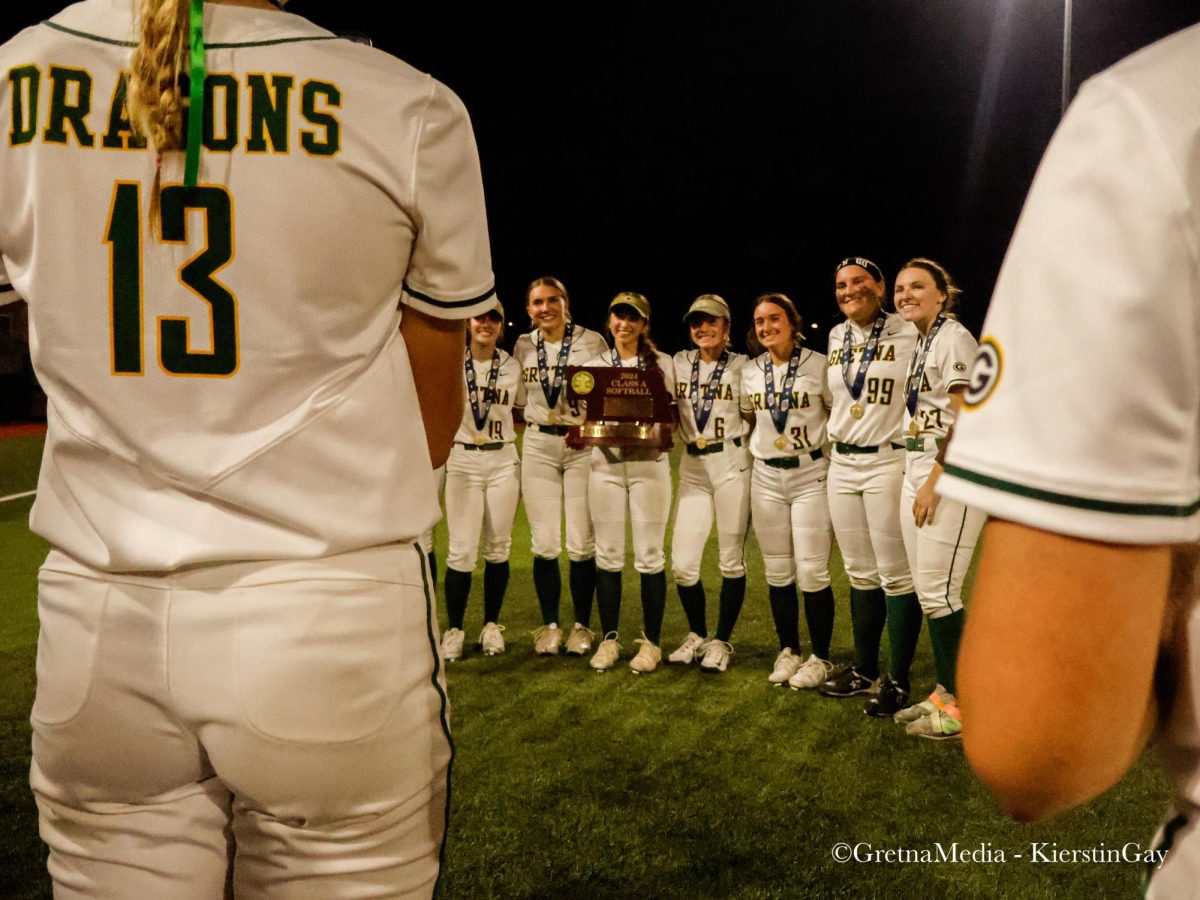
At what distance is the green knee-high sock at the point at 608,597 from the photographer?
21.3 ft

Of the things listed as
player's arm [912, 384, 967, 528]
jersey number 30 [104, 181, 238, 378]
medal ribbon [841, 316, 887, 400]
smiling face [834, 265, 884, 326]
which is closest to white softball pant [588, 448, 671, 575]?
medal ribbon [841, 316, 887, 400]

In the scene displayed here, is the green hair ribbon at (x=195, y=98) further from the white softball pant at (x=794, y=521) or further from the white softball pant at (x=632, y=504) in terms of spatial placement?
the white softball pant at (x=632, y=504)

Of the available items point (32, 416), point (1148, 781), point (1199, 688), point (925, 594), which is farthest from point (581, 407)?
point (32, 416)

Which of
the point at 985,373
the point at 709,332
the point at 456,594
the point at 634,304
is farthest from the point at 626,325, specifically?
the point at 985,373

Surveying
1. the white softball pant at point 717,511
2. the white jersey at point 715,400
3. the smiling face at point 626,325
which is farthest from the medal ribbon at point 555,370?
the white softball pant at point 717,511

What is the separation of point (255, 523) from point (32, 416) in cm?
3006

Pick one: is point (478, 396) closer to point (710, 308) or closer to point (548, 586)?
point (548, 586)

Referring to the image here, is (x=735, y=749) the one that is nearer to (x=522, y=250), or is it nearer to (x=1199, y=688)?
(x=1199, y=688)

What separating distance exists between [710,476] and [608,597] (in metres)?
1.13

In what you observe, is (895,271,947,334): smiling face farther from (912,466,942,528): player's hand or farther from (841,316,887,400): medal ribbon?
(912,466,942,528): player's hand

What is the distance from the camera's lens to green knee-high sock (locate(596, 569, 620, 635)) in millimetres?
6480

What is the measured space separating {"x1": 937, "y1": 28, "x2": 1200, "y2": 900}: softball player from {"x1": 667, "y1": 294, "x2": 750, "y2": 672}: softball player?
5.69m

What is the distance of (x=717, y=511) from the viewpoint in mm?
6535

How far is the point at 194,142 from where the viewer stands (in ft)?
4.21
